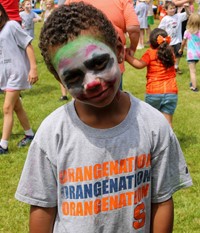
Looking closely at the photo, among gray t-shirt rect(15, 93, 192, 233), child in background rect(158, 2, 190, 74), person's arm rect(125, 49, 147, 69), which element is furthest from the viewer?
child in background rect(158, 2, 190, 74)

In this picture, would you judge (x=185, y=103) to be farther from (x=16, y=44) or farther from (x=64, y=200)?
(x=64, y=200)

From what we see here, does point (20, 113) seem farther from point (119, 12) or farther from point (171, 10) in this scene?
point (171, 10)

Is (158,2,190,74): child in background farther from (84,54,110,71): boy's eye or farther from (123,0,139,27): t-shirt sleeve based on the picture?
(84,54,110,71): boy's eye

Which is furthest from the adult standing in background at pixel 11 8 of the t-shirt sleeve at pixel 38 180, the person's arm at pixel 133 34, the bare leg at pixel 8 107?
the t-shirt sleeve at pixel 38 180

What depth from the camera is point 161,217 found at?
187cm

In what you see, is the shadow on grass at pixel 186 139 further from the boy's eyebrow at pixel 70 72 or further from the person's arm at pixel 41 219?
the boy's eyebrow at pixel 70 72

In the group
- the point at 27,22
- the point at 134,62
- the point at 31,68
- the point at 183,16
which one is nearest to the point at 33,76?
the point at 31,68

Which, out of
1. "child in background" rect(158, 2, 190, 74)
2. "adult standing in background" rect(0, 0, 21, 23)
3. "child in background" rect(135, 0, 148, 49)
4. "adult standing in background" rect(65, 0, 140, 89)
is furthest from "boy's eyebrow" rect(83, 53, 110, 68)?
"child in background" rect(135, 0, 148, 49)

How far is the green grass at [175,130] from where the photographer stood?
154 inches

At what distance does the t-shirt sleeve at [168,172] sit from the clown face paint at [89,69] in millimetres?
330

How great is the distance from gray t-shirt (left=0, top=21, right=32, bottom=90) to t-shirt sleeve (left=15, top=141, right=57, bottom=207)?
11.8 ft

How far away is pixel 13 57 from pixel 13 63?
71 mm

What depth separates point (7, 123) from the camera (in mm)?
5391

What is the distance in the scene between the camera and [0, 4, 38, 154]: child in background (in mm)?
5168
